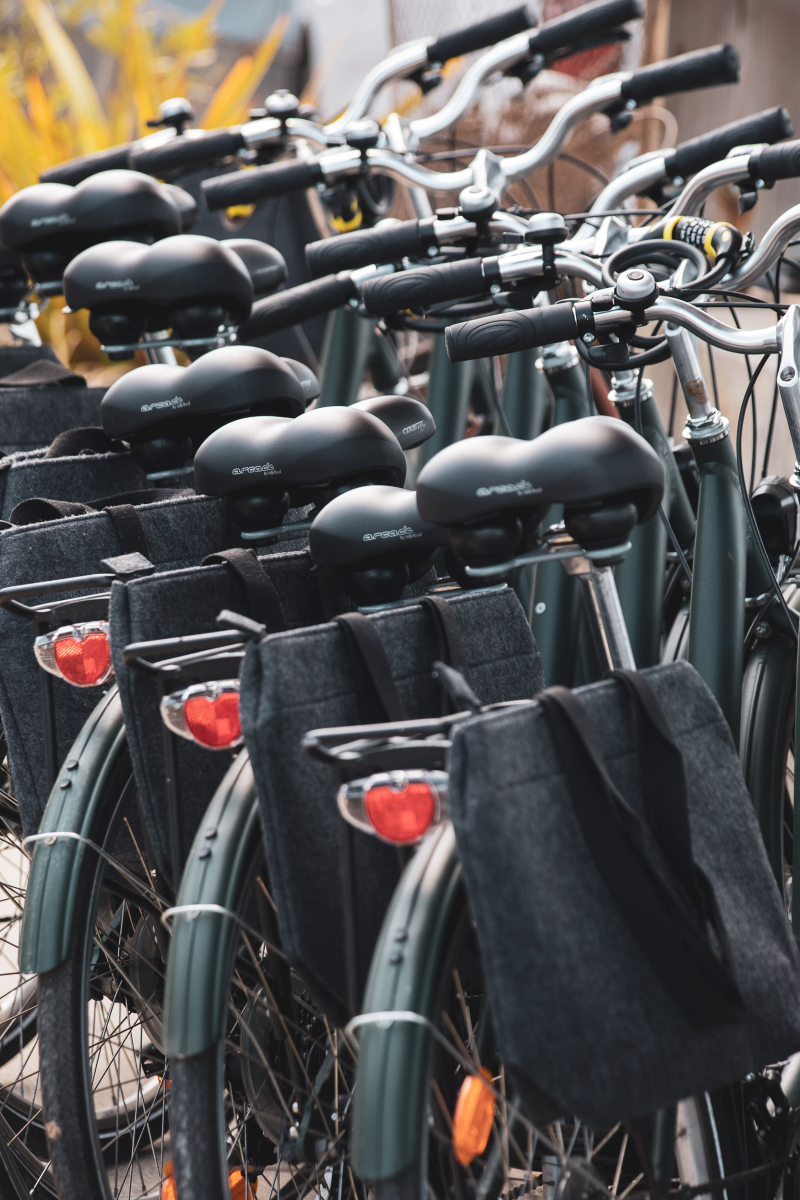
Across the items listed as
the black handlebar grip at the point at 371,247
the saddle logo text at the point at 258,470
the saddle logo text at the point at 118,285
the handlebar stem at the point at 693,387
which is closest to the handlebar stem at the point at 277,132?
the black handlebar grip at the point at 371,247

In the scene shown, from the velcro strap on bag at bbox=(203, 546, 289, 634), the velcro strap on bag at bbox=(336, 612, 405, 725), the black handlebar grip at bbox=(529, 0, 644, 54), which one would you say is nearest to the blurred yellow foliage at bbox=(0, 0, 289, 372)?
the black handlebar grip at bbox=(529, 0, 644, 54)

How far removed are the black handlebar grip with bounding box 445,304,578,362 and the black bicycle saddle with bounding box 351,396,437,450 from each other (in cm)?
20

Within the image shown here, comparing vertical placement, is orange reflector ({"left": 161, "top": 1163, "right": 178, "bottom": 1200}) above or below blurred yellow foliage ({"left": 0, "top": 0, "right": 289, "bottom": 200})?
below

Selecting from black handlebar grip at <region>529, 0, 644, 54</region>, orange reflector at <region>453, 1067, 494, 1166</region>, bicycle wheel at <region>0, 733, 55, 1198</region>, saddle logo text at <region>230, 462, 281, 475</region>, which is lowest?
bicycle wheel at <region>0, 733, 55, 1198</region>

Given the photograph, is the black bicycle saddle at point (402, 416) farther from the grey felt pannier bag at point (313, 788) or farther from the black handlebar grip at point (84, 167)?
the black handlebar grip at point (84, 167)

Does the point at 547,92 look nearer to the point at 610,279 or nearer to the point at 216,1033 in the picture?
the point at 610,279

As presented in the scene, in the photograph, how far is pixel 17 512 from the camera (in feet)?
5.16

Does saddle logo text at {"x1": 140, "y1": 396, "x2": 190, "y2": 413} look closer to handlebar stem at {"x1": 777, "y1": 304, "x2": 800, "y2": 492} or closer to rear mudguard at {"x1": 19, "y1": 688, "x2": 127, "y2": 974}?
rear mudguard at {"x1": 19, "y1": 688, "x2": 127, "y2": 974}

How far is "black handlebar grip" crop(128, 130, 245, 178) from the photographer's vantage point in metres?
2.55

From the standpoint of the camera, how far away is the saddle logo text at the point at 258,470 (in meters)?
1.38

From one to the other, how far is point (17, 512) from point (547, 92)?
2719 millimetres

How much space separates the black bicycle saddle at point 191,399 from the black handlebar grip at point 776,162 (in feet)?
2.22

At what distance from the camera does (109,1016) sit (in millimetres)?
1631

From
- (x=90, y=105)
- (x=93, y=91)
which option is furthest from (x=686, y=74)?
(x=93, y=91)
